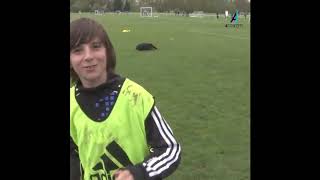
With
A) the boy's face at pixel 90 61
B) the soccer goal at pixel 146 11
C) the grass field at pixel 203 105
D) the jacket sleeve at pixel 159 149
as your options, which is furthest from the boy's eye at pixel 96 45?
the soccer goal at pixel 146 11

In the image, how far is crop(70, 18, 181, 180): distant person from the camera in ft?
5.21

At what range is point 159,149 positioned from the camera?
1.63 m

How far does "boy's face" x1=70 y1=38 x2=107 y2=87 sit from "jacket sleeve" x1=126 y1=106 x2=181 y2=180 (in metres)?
0.22

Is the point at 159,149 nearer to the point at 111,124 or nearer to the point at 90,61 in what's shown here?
the point at 111,124

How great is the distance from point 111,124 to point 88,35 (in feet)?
0.99

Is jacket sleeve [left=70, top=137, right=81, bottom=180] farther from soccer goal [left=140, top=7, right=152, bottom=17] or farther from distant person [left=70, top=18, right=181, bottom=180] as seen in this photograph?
soccer goal [left=140, top=7, right=152, bottom=17]

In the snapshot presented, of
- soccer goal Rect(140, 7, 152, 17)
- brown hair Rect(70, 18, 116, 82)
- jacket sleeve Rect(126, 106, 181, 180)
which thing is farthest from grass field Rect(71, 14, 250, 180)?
soccer goal Rect(140, 7, 152, 17)

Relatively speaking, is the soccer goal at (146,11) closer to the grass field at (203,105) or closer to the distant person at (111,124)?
the grass field at (203,105)

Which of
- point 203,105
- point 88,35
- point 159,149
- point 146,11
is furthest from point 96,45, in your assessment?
point 146,11

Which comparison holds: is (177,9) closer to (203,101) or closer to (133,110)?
(203,101)
